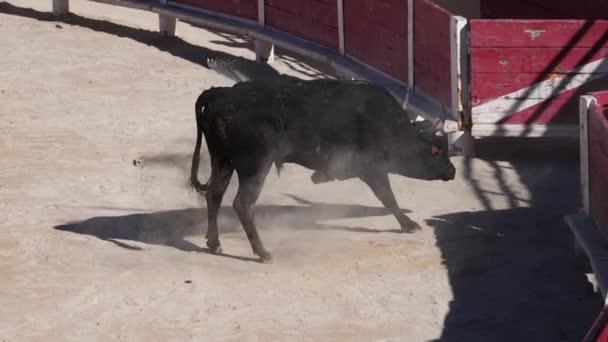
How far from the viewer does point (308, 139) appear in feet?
29.3

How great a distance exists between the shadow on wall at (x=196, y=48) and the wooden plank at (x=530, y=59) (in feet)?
11.4

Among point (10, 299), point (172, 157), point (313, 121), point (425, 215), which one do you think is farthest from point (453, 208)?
point (10, 299)

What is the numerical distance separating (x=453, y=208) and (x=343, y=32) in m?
4.23

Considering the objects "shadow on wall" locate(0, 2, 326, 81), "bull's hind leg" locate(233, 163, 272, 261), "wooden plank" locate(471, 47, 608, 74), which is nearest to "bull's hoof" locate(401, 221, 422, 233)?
"bull's hind leg" locate(233, 163, 272, 261)

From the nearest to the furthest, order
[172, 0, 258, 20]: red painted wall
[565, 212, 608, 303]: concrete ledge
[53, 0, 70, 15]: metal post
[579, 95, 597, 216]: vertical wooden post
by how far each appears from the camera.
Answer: [565, 212, 608, 303]: concrete ledge → [579, 95, 597, 216]: vertical wooden post → [172, 0, 258, 20]: red painted wall → [53, 0, 70, 15]: metal post

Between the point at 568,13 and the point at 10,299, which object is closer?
the point at 10,299

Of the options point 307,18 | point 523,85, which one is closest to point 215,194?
point 523,85

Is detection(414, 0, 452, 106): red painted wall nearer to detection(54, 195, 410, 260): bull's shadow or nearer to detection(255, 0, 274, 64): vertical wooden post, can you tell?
detection(54, 195, 410, 260): bull's shadow

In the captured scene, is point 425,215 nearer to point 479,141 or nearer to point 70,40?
point 479,141

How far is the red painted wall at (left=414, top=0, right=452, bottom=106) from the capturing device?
11.4 metres

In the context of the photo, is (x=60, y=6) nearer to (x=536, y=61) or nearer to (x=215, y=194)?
(x=536, y=61)

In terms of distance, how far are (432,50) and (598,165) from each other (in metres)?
3.83

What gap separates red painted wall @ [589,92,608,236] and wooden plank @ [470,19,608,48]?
2.40m

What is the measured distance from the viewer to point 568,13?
13.1 metres
